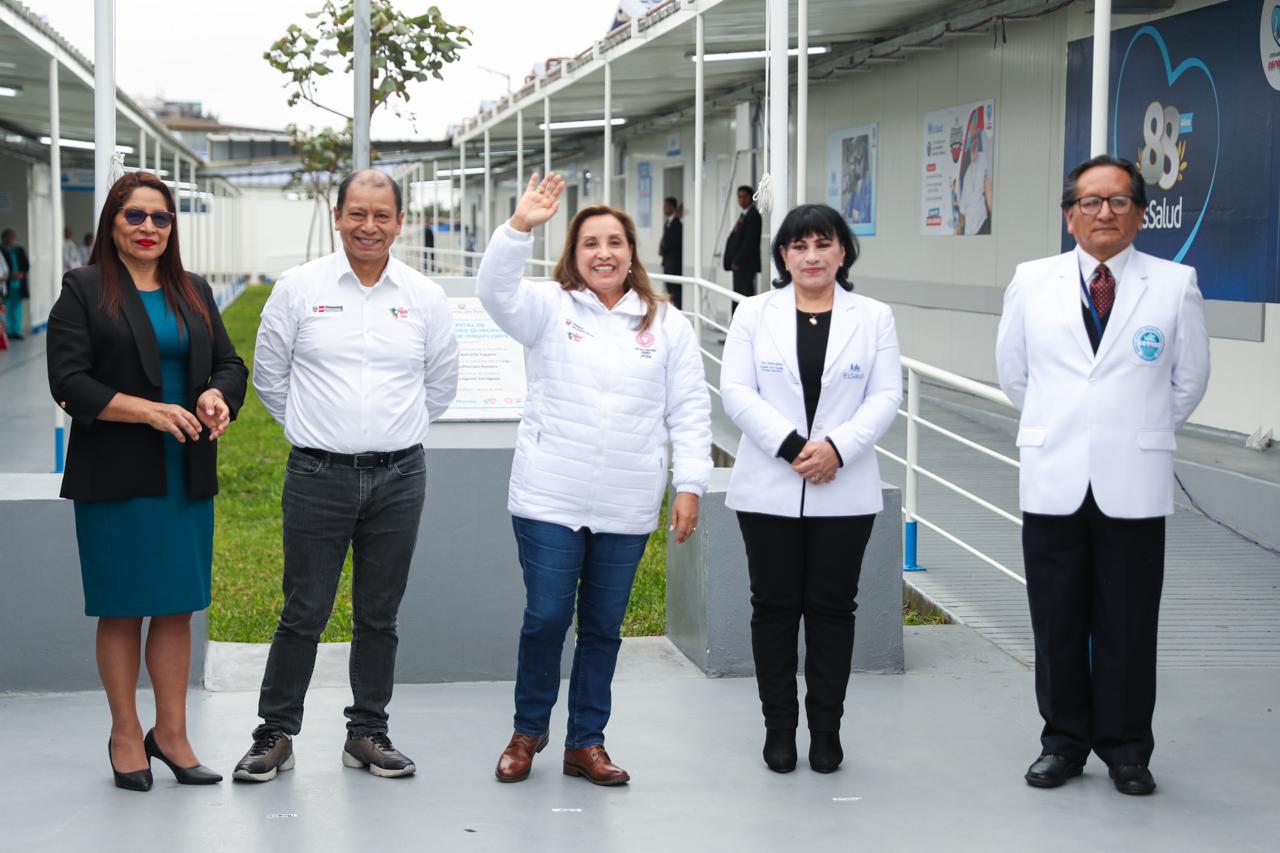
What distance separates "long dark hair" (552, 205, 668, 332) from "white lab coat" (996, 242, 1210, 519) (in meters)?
1.09

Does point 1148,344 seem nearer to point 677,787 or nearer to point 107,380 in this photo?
point 677,787

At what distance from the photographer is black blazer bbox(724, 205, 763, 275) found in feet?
50.1

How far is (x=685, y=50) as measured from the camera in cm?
1529

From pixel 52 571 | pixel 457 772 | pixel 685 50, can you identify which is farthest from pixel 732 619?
pixel 685 50

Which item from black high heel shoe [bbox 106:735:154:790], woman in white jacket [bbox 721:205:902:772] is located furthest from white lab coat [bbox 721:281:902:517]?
black high heel shoe [bbox 106:735:154:790]

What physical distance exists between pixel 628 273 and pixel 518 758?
4.61 feet

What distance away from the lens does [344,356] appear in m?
4.34

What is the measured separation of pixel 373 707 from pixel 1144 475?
227 cm

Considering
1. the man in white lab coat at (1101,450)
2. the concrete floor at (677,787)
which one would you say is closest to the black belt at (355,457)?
the concrete floor at (677,787)

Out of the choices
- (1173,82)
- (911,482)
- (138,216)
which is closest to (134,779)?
(138,216)

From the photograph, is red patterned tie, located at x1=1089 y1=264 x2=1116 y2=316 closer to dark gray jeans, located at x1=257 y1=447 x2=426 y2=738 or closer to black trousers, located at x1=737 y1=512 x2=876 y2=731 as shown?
black trousers, located at x1=737 y1=512 x2=876 y2=731

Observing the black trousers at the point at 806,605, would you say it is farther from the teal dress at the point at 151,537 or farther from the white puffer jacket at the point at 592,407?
the teal dress at the point at 151,537

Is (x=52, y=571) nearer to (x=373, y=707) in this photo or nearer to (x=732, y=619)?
(x=373, y=707)

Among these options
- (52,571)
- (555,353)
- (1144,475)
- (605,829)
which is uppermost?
(555,353)
